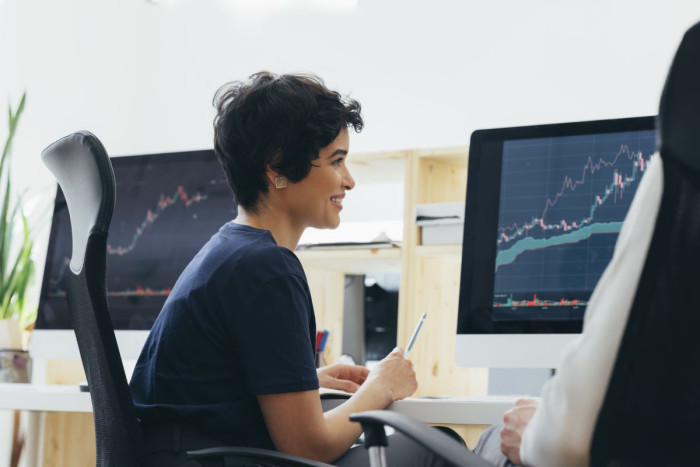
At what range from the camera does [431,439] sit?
34.7 inches

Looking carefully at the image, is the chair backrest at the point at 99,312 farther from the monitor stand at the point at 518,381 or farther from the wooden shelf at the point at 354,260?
the monitor stand at the point at 518,381

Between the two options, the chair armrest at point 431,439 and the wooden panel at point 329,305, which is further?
the wooden panel at point 329,305

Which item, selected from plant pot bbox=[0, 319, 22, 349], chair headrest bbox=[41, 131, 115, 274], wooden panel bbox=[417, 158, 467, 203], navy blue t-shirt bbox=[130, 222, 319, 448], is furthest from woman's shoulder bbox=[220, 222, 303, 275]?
plant pot bbox=[0, 319, 22, 349]

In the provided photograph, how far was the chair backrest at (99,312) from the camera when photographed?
120 centimetres

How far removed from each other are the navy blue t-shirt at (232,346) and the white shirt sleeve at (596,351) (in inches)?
20.6

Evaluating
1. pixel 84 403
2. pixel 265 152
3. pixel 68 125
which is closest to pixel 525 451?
pixel 265 152

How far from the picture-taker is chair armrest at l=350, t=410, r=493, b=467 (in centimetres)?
85

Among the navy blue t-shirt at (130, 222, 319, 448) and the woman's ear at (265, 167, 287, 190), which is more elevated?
the woman's ear at (265, 167, 287, 190)

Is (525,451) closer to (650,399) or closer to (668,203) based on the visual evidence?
(650,399)

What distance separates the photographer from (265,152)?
1537mm

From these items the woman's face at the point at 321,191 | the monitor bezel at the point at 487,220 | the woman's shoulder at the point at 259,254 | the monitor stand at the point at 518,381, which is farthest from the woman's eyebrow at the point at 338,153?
the monitor stand at the point at 518,381

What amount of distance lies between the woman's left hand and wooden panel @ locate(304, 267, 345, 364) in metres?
0.83

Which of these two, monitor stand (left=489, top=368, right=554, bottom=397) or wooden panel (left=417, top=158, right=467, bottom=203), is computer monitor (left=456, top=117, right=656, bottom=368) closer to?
wooden panel (left=417, top=158, right=467, bottom=203)

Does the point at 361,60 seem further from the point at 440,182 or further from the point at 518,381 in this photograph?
the point at 518,381
